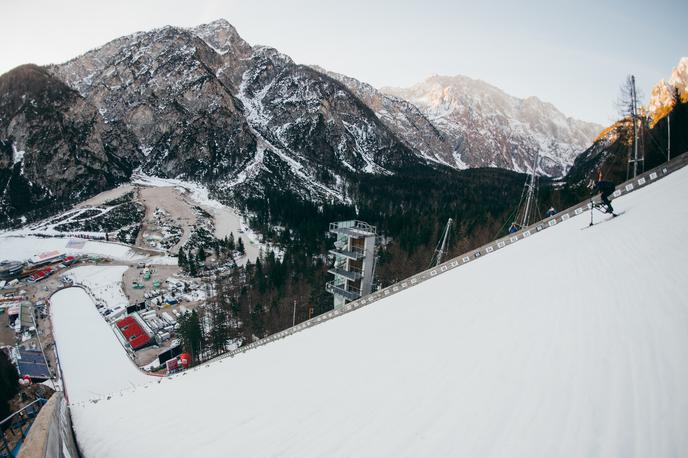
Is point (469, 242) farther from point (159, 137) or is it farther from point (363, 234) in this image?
point (159, 137)

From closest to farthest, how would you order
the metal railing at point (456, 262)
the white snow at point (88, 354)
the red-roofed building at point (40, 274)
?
the metal railing at point (456, 262), the white snow at point (88, 354), the red-roofed building at point (40, 274)

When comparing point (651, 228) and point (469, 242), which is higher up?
point (651, 228)

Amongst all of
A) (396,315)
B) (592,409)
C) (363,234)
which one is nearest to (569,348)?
(592,409)

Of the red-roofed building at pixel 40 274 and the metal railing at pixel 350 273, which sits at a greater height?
the metal railing at pixel 350 273

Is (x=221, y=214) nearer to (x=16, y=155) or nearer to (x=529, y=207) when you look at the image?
(x=16, y=155)

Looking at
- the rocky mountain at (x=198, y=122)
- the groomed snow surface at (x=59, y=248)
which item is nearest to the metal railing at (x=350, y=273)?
the groomed snow surface at (x=59, y=248)

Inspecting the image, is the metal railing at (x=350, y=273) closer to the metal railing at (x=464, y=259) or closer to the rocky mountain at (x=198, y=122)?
the metal railing at (x=464, y=259)
